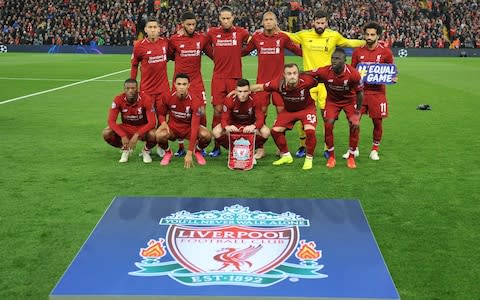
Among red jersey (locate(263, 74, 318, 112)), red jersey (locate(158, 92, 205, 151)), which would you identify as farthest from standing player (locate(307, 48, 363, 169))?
red jersey (locate(158, 92, 205, 151))

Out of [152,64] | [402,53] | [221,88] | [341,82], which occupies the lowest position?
[402,53]

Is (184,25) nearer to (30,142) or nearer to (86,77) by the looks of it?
(30,142)

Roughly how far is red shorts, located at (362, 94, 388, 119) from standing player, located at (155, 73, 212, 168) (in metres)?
2.23

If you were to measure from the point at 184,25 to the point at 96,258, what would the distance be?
496 centimetres

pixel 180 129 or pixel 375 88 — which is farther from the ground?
pixel 375 88

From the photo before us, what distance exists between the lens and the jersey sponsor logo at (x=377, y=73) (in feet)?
26.0

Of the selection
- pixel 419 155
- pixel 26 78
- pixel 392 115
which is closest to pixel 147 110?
pixel 419 155

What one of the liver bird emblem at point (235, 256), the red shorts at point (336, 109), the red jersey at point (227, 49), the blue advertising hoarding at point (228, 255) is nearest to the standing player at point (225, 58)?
the red jersey at point (227, 49)

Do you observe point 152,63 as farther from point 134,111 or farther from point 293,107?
point 293,107

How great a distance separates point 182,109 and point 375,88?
268cm

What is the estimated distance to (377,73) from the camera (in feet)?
26.1

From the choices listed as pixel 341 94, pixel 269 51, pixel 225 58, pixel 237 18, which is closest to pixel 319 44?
pixel 269 51

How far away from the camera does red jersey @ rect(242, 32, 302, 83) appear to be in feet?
27.6

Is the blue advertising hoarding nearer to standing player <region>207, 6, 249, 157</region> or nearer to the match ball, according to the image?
standing player <region>207, 6, 249, 157</region>
